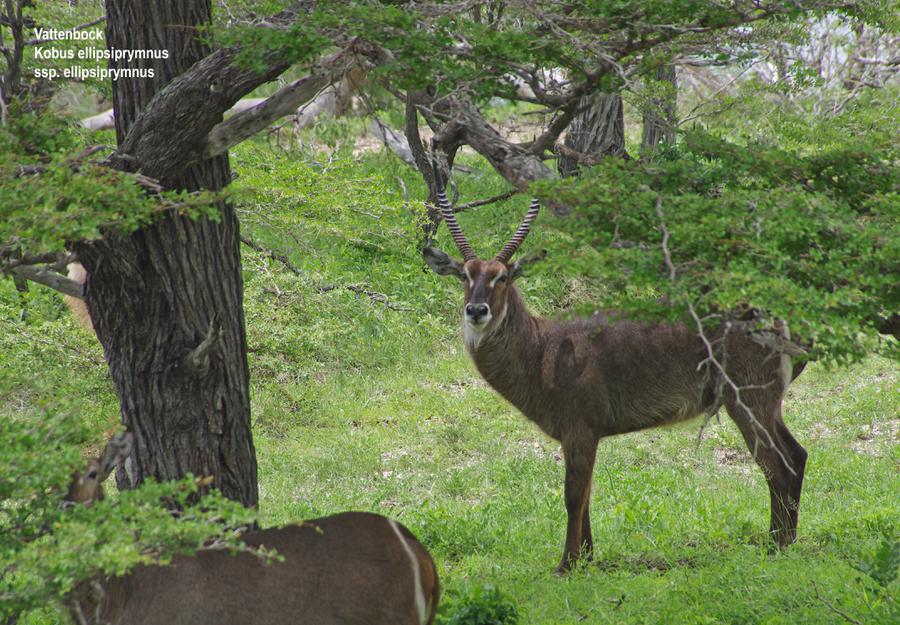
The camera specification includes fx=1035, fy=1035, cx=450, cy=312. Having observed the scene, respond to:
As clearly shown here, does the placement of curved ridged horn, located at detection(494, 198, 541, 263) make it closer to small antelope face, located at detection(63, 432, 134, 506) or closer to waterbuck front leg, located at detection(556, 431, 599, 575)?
waterbuck front leg, located at detection(556, 431, 599, 575)

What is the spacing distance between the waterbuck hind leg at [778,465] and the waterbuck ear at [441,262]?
6.40 ft

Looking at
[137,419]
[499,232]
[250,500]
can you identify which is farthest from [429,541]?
[499,232]

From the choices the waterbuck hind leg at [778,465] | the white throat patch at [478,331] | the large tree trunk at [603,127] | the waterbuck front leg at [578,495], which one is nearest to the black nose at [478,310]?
the white throat patch at [478,331]

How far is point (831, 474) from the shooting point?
7719 millimetres

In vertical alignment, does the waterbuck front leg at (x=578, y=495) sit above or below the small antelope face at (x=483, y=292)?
below

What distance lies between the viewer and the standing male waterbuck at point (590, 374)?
654 cm

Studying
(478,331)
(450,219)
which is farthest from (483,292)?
(450,219)

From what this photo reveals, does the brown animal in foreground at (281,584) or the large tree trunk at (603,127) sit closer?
the brown animal in foreground at (281,584)

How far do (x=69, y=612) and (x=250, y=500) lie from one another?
1.63 meters

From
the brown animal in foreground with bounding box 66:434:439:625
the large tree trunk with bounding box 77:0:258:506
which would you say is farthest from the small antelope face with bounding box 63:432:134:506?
the large tree trunk with bounding box 77:0:258:506

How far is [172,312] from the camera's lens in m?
5.10

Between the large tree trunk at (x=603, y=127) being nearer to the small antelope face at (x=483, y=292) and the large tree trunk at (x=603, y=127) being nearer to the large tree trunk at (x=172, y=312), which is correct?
the small antelope face at (x=483, y=292)

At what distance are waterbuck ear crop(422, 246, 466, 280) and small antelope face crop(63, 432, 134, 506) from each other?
3301 millimetres

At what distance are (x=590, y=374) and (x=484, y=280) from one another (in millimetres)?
Result: 940
